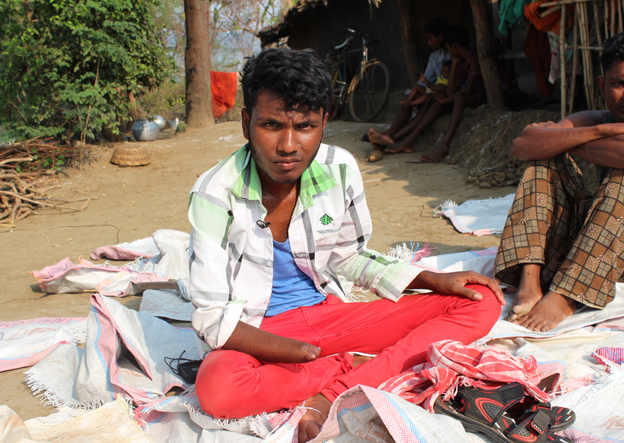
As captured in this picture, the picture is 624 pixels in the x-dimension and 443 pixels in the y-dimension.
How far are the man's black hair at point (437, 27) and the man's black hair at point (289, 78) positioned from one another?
16.8ft

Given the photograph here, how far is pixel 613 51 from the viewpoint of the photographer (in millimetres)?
2303

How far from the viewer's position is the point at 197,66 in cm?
903

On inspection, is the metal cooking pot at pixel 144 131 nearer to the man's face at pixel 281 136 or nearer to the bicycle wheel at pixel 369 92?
the bicycle wheel at pixel 369 92

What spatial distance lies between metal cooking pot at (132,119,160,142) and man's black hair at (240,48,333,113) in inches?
291

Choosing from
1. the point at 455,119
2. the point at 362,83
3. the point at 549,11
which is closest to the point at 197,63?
the point at 362,83

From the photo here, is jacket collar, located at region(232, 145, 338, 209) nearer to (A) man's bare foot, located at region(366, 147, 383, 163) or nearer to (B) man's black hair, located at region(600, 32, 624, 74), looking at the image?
(B) man's black hair, located at region(600, 32, 624, 74)

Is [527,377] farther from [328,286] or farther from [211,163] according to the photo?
[211,163]

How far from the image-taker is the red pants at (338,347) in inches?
58.1

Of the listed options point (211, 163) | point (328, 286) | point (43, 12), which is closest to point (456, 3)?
point (211, 163)

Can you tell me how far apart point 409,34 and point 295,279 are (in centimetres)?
615

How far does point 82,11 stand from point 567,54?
6202mm

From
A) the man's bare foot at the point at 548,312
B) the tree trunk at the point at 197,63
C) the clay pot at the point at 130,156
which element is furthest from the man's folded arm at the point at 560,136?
the tree trunk at the point at 197,63

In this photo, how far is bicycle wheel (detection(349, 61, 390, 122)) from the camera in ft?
28.6

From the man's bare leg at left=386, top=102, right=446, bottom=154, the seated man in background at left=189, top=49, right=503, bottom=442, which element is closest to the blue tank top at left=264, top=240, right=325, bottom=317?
the seated man in background at left=189, top=49, right=503, bottom=442
